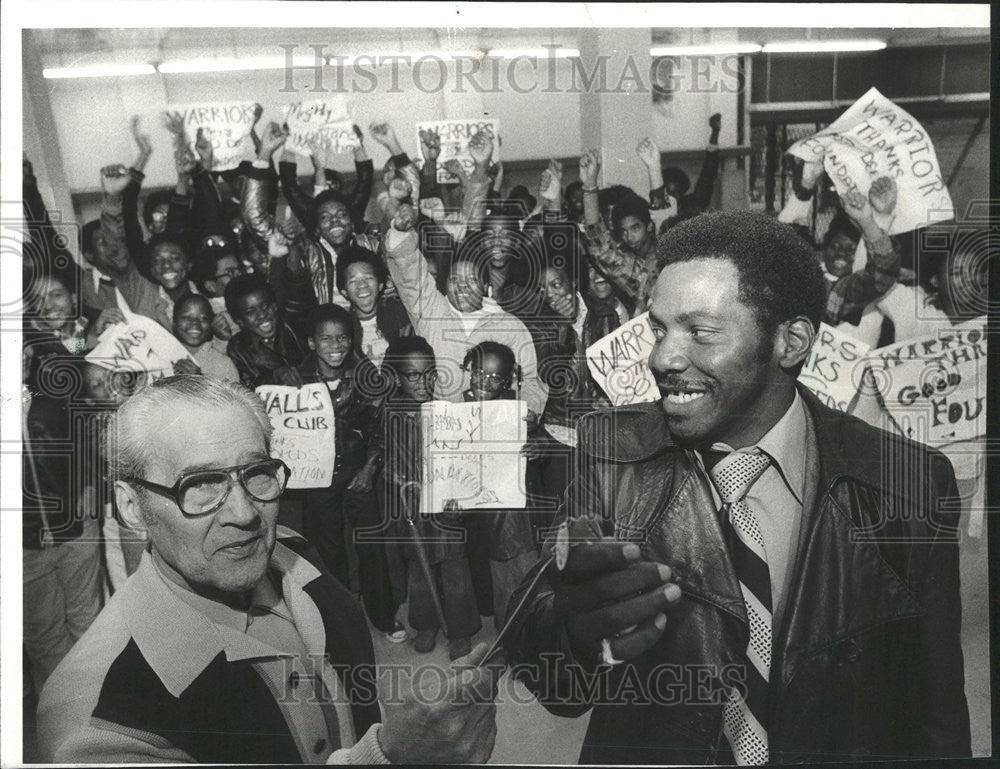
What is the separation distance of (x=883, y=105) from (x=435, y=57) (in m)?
1.62

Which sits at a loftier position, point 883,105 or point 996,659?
point 883,105

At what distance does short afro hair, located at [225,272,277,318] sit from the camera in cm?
377

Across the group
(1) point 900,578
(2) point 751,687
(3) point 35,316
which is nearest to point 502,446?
(2) point 751,687

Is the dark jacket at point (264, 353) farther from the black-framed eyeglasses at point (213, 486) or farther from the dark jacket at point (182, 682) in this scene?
the dark jacket at point (182, 682)

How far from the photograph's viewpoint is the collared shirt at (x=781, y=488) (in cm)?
372

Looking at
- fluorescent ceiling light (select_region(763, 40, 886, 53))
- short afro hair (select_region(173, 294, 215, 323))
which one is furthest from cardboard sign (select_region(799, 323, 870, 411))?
short afro hair (select_region(173, 294, 215, 323))

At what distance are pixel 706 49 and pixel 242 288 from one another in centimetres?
188

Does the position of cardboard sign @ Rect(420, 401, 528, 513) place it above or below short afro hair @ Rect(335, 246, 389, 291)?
below

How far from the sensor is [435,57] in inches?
147

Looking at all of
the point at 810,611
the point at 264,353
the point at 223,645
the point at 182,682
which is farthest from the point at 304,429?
the point at 810,611

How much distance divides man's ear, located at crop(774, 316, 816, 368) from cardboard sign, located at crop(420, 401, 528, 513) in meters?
0.93

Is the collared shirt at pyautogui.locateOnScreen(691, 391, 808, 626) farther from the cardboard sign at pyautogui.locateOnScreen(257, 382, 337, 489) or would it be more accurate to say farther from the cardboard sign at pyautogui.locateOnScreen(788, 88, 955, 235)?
the cardboard sign at pyautogui.locateOnScreen(257, 382, 337, 489)

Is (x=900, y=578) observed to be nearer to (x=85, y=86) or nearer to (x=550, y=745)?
(x=550, y=745)

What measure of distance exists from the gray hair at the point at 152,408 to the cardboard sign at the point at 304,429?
4 centimetres
